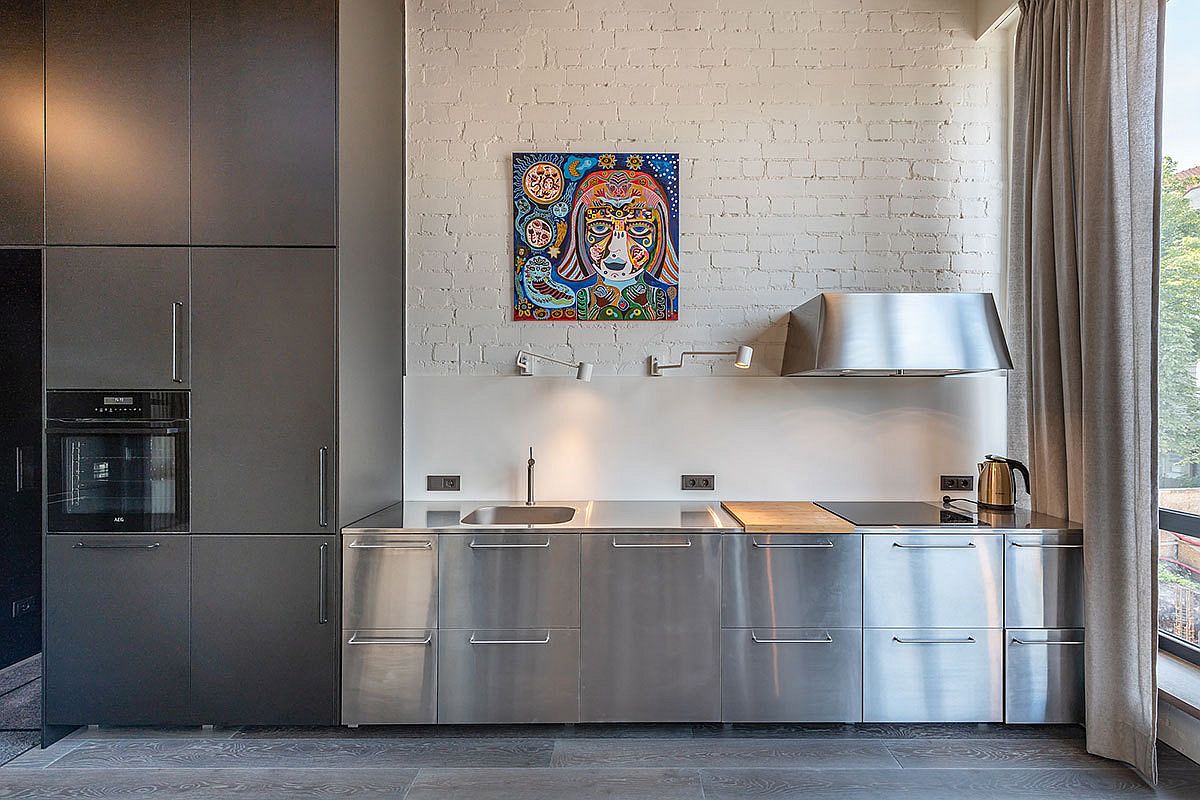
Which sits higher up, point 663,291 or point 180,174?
point 180,174

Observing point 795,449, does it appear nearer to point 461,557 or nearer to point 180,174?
point 461,557

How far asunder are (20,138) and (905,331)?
3453 mm

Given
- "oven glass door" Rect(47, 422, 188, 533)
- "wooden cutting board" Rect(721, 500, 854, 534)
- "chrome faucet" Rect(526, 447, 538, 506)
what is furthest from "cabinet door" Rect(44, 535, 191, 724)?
"wooden cutting board" Rect(721, 500, 854, 534)

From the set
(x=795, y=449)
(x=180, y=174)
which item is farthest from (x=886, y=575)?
(x=180, y=174)

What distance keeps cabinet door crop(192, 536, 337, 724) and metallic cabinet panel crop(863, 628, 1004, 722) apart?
6.75ft

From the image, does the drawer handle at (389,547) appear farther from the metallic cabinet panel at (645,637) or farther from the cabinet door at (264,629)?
the metallic cabinet panel at (645,637)

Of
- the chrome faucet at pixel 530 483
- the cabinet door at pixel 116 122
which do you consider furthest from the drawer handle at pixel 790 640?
the cabinet door at pixel 116 122

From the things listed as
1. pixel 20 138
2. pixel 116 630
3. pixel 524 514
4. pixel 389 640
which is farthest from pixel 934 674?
pixel 20 138

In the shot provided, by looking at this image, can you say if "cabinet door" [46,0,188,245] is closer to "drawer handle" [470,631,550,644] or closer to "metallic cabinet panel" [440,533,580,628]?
"metallic cabinet panel" [440,533,580,628]

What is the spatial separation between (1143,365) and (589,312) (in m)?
2.15

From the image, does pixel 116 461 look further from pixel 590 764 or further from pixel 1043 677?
pixel 1043 677

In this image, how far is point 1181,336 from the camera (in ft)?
8.33

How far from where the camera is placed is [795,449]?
11.2ft

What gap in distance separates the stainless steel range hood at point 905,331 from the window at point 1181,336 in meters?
0.53
